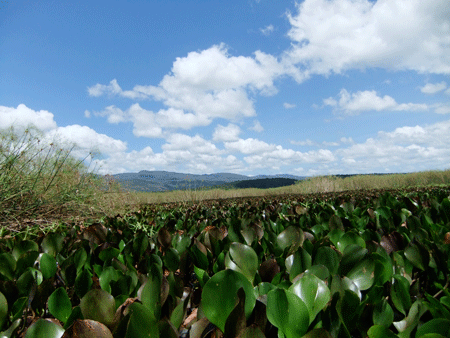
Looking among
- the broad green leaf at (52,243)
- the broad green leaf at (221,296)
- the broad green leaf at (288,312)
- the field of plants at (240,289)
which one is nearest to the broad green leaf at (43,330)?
the field of plants at (240,289)

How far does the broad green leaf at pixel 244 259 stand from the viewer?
109 cm

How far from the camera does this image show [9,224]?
399cm

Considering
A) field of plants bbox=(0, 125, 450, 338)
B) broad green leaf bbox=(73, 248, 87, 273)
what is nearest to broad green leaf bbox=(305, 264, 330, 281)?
field of plants bbox=(0, 125, 450, 338)

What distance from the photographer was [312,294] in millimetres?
791

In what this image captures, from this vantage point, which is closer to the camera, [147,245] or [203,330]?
[203,330]

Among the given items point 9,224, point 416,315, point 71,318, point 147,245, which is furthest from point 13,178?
point 416,315

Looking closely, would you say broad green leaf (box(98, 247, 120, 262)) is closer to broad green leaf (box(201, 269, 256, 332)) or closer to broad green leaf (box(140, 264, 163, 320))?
→ broad green leaf (box(140, 264, 163, 320))

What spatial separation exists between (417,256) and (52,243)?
6.08 feet

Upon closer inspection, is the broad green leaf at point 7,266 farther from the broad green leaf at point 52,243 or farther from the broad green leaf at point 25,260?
the broad green leaf at point 52,243

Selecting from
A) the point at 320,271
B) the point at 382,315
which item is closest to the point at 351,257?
the point at 320,271

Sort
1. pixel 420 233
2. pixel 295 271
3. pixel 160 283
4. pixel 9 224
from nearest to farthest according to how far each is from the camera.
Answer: pixel 160 283 < pixel 295 271 < pixel 420 233 < pixel 9 224

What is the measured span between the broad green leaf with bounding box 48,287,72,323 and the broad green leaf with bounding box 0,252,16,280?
1.89 ft

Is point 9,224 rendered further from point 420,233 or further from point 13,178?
point 420,233

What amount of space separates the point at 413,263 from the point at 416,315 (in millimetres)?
463
